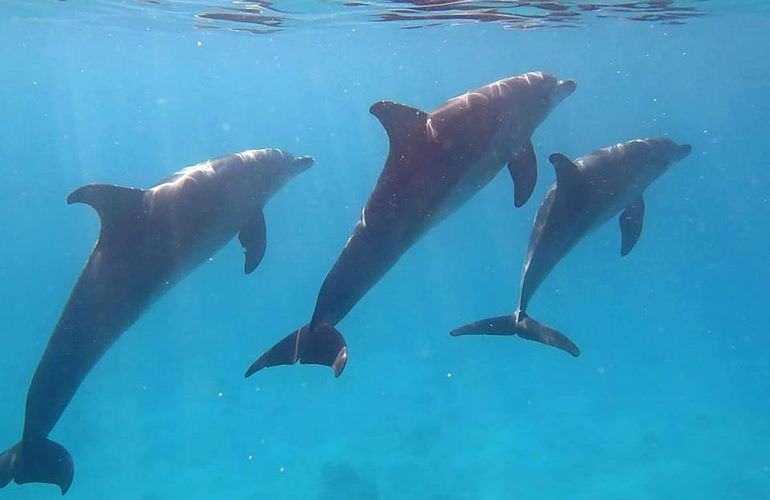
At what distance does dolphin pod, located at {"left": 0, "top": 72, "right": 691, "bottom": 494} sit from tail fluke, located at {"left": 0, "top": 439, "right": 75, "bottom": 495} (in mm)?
11

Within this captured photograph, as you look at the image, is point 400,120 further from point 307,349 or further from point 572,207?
point 572,207

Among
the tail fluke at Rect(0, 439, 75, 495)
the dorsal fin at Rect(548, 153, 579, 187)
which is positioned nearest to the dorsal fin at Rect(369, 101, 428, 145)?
the dorsal fin at Rect(548, 153, 579, 187)

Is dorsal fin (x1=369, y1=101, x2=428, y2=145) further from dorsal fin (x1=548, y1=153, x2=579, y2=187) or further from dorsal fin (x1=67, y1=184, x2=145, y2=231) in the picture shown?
dorsal fin (x1=67, y1=184, x2=145, y2=231)

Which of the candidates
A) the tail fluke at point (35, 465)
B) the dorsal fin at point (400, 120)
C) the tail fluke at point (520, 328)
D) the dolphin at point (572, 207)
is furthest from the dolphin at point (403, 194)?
the tail fluke at point (35, 465)

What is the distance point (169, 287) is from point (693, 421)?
809 inches

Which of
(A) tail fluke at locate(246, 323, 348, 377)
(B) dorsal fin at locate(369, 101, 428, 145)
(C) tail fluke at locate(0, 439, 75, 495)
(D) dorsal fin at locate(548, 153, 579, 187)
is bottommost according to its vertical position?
(C) tail fluke at locate(0, 439, 75, 495)

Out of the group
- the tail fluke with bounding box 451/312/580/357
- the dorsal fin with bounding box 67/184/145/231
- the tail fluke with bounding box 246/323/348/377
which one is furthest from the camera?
the tail fluke with bounding box 451/312/580/357

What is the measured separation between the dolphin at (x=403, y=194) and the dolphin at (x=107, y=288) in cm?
159

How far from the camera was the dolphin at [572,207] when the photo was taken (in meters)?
8.51

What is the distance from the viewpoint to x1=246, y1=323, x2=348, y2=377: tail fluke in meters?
7.02

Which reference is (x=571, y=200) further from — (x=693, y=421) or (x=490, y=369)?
(x=490, y=369)

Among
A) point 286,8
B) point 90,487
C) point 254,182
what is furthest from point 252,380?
point 254,182

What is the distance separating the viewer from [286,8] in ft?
74.6

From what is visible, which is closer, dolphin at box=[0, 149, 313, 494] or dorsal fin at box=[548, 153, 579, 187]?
dolphin at box=[0, 149, 313, 494]
